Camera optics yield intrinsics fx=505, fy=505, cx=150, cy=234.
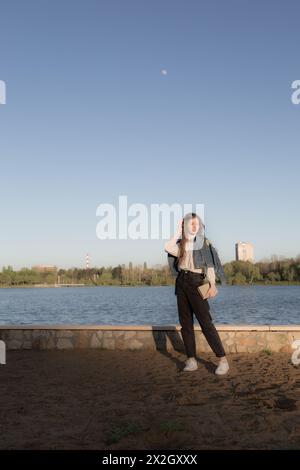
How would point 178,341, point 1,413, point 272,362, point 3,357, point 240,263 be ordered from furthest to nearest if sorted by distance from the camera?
point 240,263, point 178,341, point 3,357, point 272,362, point 1,413

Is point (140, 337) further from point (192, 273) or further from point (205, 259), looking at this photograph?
point (205, 259)

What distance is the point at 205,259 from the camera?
6.26 metres

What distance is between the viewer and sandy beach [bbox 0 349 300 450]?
367 cm

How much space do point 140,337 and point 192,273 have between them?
2343 millimetres

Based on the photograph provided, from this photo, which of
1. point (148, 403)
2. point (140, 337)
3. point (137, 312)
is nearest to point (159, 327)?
point (140, 337)

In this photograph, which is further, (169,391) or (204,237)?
(204,237)

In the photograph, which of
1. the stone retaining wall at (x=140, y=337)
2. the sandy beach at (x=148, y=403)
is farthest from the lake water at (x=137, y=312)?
the sandy beach at (x=148, y=403)

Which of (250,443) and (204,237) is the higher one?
(204,237)

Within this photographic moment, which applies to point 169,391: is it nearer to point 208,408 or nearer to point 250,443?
point 208,408

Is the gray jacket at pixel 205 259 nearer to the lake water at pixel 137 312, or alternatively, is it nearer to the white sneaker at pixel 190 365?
the white sneaker at pixel 190 365
